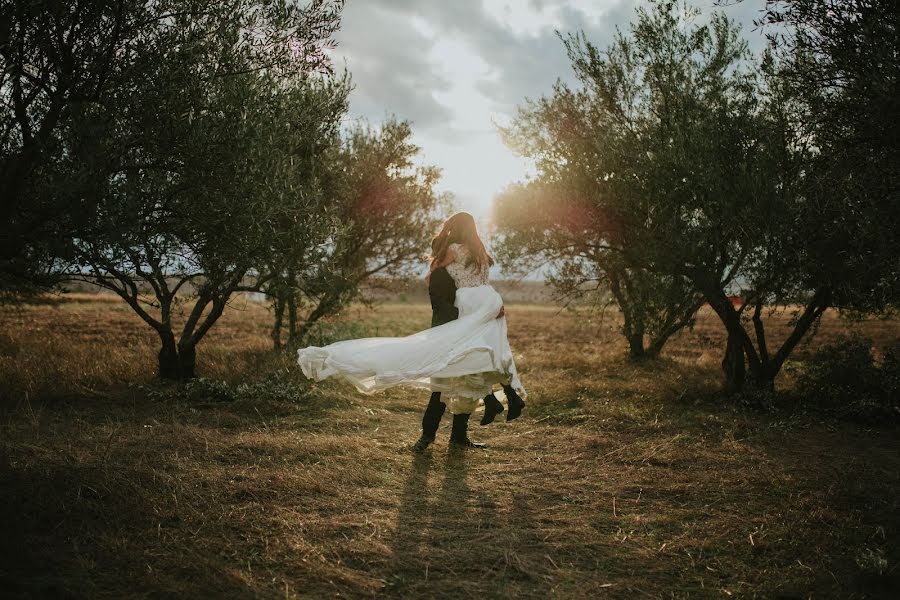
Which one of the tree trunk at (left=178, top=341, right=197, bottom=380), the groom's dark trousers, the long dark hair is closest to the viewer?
the long dark hair

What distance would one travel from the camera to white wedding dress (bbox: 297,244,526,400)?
308 inches

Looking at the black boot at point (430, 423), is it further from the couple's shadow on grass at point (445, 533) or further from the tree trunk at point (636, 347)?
the tree trunk at point (636, 347)

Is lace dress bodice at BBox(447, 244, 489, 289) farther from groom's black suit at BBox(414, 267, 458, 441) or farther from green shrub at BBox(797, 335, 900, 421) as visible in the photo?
green shrub at BBox(797, 335, 900, 421)

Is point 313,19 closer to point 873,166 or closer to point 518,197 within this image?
point 873,166

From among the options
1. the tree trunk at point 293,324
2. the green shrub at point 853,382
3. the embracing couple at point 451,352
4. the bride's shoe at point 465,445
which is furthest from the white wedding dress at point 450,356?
the tree trunk at point 293,324

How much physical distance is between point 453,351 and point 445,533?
A: 8.51 ft

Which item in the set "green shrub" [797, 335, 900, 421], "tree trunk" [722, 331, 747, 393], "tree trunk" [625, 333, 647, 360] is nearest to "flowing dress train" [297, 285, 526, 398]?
"tree trunk" [722, 331, 747, 393]

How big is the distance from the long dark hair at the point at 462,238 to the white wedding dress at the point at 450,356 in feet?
0.30

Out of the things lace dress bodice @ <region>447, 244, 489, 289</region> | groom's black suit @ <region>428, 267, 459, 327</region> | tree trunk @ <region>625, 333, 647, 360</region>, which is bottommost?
tree trunk @ <region>625, 333, 647, 360</region>

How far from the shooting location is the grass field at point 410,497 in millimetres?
4723

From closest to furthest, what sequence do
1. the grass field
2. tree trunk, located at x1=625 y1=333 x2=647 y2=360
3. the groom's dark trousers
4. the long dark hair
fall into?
the grass field → the long dark hair → the groom's dark trousers → tree trunk, located at x1=625 y1=333 x2=647 y2=360

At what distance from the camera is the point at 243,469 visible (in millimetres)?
7109

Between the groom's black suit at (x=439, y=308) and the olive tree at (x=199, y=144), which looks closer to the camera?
the olive tree at (x=199, y=144)

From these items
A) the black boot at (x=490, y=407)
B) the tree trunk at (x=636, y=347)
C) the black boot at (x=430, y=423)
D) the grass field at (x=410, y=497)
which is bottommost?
the grass field at (x=410, y=497)
